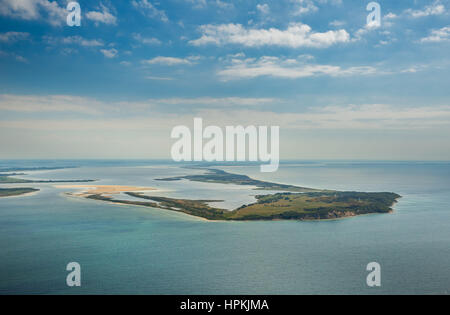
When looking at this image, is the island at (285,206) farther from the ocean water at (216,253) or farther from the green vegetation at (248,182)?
the green vegetation at (248,182)

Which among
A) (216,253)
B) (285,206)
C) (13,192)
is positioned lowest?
(216,253)

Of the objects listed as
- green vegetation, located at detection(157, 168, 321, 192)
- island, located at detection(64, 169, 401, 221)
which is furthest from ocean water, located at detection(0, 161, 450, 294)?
green vegetation, located at detection(157, 168, 321, 192)

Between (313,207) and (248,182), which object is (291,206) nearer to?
(313,207)

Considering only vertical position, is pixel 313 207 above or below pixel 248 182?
above

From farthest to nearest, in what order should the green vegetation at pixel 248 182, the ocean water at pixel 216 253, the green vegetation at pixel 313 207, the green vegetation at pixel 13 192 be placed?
the green vegetation at pixel 248 182 → the green vegetation at pixel 13 192 → the green vegetation at pixel 313 207 → the ocean water at pixel 216 253

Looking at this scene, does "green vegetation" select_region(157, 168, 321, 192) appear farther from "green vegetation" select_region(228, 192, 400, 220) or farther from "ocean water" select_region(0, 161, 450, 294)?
"ocean water" select_region(0, 161, 450, 294)

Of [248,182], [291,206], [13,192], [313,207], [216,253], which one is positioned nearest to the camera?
[216,253]

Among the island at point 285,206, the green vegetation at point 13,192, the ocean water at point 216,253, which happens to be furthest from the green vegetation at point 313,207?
the green vegetation at point 13,192

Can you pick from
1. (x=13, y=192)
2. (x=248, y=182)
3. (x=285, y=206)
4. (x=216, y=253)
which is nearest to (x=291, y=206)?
(x=285, y=206)

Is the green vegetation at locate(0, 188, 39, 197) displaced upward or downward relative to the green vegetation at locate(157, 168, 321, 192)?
upward
